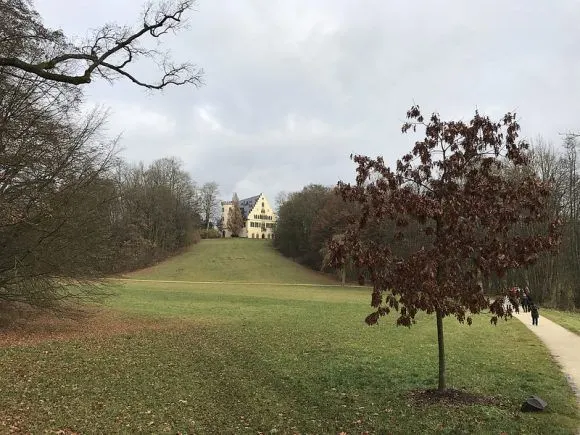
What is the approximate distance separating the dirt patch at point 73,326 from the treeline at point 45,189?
0.88 meters

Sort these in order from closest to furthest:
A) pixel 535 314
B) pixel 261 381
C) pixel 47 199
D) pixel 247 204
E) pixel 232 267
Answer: pixel 261 381
pixel 47 199
pixel 535 314
pixel 232 267
pixel 247 204

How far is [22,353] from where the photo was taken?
39.7ft

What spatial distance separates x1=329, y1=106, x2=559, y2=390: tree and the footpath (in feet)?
11.2

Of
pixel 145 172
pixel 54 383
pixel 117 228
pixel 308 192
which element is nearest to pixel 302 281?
pixel 308 192

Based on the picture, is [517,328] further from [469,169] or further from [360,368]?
[469,169]

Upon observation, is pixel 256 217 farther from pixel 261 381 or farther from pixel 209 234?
pixel 261 381

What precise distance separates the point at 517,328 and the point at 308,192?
63776 mm

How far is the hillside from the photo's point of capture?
70438mm

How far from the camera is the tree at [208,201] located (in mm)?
117312

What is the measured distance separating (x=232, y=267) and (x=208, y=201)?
141 feet

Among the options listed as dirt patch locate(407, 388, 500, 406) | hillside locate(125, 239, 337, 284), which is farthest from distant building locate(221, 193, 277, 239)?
dirt patch locate(407, 388, 500, 406)

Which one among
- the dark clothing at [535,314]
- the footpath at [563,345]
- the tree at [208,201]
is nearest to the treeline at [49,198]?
the footpath at [563,345]

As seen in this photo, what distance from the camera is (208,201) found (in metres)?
119

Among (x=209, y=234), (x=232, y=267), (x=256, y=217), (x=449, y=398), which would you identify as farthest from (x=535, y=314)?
(x=256, y=217)
